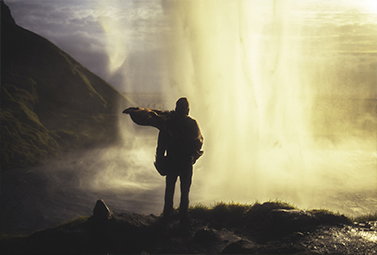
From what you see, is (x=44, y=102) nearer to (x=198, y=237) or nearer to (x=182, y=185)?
(x=182, y=185)

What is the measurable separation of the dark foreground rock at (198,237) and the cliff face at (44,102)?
94.4 ft

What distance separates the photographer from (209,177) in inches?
801

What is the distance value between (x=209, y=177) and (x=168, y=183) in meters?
14.7

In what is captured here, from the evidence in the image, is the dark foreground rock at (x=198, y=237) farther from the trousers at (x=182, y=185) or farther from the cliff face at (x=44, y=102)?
the cliff face at (x=44, y=102)

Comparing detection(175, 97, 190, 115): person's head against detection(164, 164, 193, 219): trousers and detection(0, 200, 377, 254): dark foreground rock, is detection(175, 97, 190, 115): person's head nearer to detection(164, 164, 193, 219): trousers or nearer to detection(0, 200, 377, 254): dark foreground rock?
detection(164, 164, 193, 219): trousers

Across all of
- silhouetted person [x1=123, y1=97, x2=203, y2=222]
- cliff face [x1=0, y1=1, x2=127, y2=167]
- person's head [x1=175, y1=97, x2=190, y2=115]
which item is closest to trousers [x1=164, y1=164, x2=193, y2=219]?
silhouetted person [x1=123, y1=97, x2=203, y2=222]

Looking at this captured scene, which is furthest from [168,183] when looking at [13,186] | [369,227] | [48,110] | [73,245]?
[48,110]

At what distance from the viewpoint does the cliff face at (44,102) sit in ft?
107

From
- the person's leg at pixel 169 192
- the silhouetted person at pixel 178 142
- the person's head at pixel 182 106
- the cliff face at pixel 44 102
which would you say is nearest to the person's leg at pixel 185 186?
the silhouetted person at pixel 178 142

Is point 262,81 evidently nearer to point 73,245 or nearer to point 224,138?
point 224,138

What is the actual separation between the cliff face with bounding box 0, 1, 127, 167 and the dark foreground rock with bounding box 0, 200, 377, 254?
1133 inches

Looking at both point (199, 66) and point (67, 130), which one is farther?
point (67, 130)

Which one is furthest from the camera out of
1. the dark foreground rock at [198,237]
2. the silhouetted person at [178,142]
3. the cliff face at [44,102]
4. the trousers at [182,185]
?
the cliff face at [44,102]

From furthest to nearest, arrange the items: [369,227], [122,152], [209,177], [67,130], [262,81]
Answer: [67,130], [122,152], [262,81], [209,177], [369,227]
